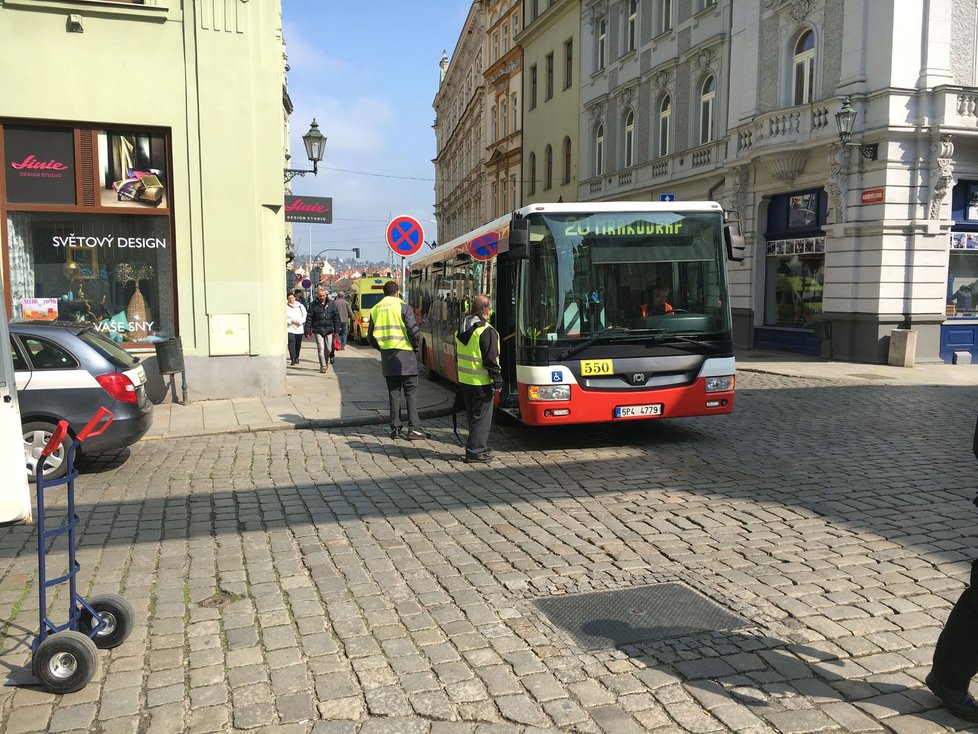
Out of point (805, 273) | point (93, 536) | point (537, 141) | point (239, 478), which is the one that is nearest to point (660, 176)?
point (805, 273)

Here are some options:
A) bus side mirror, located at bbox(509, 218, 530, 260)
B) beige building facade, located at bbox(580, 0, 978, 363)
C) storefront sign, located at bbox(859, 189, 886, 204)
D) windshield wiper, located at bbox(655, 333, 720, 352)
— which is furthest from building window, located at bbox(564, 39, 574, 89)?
bus side mirror, located at bbox(509, 218, 530, 260)

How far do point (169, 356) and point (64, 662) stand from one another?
8.95 m

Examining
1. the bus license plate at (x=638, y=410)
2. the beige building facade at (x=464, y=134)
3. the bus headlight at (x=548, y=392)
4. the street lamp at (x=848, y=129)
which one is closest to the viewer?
the bus headlight at (x=548, y=392)

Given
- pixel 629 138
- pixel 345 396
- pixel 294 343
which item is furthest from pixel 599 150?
pixel 345 396

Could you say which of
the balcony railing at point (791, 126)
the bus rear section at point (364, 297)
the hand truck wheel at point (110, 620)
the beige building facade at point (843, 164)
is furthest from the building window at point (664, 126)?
the hand truck wheel at point (110, 620)

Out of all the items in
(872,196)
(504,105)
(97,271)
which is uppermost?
(504,105)

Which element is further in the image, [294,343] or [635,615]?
[294,343]

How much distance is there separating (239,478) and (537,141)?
111ft

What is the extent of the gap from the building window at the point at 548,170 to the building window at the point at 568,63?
3.20m

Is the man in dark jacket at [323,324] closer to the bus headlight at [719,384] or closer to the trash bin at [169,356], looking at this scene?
the trash bin at [169,356]

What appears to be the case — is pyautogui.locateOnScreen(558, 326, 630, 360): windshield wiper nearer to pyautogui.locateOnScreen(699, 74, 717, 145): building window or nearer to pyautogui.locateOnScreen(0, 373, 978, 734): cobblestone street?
pyautogui.locateOnScreen(0, 373, 978, 734): cobblestone street

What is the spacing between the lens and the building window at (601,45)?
31547 millimetres

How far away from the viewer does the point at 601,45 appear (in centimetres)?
3206

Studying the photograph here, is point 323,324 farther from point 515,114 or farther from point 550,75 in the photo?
point 515,114
